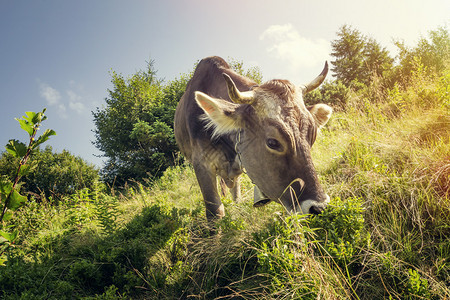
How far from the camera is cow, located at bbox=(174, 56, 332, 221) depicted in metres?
2.48

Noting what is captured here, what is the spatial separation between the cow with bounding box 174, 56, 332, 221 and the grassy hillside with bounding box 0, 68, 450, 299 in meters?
0.29

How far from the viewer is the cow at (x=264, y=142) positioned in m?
2.48

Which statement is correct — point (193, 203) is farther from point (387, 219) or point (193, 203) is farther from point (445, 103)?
point (445, 103)

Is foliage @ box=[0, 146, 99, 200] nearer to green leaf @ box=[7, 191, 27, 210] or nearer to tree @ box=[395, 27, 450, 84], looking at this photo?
green leaf @ box=[7, 191, 27, 210]

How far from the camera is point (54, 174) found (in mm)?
10469

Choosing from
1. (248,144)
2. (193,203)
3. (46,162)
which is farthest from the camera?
(46,162)

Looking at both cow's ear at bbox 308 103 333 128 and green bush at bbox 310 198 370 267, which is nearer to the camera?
green bush at bbox 310 198 370 267

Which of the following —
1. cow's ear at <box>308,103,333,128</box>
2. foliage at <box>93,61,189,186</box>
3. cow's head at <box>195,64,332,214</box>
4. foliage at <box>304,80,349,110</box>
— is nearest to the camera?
cow's head at <box>195,64,332,214</box>

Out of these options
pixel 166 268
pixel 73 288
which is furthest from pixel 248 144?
pixel 73 288

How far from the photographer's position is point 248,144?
2.97 metres

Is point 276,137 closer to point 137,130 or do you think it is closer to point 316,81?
point 316,81

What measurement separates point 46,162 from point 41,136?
11.5 m

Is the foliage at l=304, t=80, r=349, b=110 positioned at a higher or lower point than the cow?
higher

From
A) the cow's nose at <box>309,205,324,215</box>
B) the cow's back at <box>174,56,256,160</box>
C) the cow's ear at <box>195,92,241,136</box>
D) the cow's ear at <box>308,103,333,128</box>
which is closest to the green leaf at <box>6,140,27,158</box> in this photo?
the cow's ear at <box>195,92,241,136</box>
